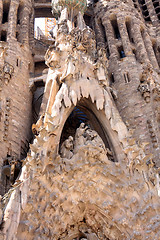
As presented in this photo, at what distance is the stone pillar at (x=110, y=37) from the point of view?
14352 millimetres

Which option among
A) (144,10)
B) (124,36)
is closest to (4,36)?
(124,36)

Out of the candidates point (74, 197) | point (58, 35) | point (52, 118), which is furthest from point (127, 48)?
point (74, 197)

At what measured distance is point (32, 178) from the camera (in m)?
7.74

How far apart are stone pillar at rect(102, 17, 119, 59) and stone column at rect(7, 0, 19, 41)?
375cm

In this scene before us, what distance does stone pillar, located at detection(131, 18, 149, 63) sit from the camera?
14110 mm

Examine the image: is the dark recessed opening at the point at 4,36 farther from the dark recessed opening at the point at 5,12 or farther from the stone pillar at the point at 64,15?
the stone pillar at the point at 64,15

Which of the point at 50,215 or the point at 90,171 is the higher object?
the point at 90,171

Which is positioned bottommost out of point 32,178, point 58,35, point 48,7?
point 32,178

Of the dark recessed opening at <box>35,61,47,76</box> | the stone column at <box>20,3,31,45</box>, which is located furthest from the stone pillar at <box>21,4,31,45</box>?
the dark recessed opening at <box>35,61,47,76</box>

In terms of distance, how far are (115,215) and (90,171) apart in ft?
3.82

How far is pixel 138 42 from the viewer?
14.8 m

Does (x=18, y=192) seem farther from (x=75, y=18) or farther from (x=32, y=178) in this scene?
(x=75, y=18)

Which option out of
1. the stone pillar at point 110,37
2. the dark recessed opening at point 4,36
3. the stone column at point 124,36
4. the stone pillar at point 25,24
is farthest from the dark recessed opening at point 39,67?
the stone column at point 124,36

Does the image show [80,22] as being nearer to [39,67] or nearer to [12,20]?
[39,67]
